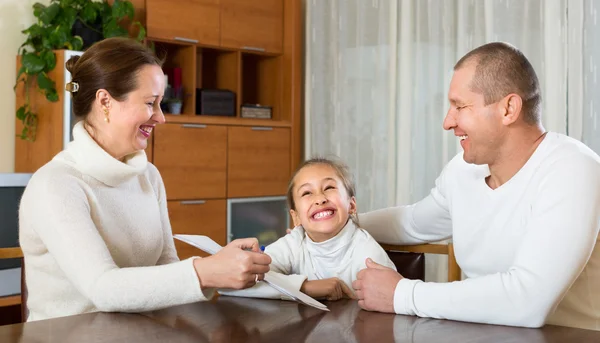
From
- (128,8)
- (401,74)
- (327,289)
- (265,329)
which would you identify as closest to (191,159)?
(128,8)

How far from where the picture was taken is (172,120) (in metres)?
4.55

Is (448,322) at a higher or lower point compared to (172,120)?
lower

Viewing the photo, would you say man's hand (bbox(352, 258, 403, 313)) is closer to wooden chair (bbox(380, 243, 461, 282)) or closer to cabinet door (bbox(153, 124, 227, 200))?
wooden chair (bbox(380, 243, 461, 282))

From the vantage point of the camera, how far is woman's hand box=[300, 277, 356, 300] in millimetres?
1823

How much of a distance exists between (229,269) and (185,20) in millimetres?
3319

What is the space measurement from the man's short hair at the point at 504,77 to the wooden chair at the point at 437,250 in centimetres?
44

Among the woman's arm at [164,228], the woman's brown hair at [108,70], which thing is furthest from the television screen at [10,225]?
the woman's brown hair at [108,70]

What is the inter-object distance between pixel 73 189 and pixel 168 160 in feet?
9.29

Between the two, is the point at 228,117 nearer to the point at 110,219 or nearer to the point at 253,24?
the point at 253,24

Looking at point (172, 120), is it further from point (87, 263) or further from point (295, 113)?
point (87, 263)

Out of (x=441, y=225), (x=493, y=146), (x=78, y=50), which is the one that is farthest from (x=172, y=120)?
(x=493, y=146)

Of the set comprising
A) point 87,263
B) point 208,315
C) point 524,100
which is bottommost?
point 208,315

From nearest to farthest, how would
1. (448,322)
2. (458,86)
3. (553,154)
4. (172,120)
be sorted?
(448,322), (553,154), (458,86), (172,120)

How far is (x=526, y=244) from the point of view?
161cm
